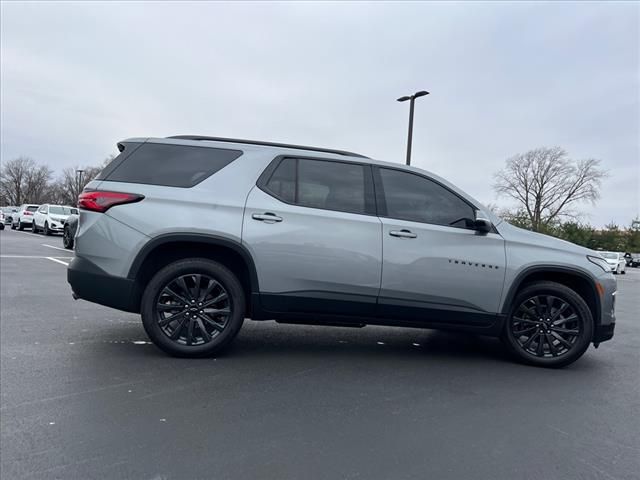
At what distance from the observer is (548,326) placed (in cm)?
448

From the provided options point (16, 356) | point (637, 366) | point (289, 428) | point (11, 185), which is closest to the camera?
point (289, 428)

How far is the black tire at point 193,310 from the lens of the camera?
4031mm

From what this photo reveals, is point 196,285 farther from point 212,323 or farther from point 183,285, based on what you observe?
point 212,323

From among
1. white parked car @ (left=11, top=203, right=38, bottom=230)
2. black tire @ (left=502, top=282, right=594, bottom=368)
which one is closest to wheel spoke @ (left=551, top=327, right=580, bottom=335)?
black tire @ (left=502, top=282, right=594, bottom=368)

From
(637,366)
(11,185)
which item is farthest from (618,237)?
(11,185)

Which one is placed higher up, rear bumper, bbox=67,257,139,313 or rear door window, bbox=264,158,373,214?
rear door window, bbox=264,158,373,214

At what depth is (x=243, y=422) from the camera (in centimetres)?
296

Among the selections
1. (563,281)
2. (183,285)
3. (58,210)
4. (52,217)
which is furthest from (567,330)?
(58,210)

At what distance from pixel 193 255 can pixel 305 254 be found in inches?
40.1

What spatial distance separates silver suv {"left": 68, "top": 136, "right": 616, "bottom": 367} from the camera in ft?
13.2

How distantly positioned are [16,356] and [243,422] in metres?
2.33

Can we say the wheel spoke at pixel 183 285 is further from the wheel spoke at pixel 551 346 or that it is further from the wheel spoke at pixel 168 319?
the wheel spoke at pixel 551 346

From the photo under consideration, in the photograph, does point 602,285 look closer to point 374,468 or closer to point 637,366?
point 637,366

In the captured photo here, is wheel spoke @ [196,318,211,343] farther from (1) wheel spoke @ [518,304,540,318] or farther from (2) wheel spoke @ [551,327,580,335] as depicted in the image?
(2) wheel spoke @ [551,327,580,335]
